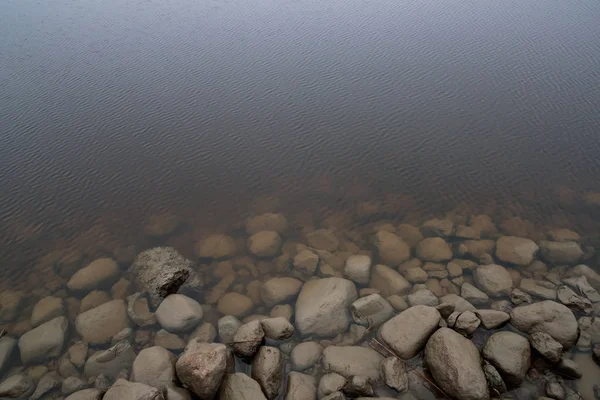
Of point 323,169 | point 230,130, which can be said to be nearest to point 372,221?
point 323,169

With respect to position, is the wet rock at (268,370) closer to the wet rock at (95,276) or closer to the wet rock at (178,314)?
the wet rock at (178,314)

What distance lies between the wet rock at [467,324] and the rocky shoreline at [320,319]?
0.07 feet

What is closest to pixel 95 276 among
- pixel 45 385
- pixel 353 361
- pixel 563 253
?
pixel 45 385

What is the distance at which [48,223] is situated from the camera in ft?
37.7

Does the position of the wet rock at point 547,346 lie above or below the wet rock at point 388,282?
above

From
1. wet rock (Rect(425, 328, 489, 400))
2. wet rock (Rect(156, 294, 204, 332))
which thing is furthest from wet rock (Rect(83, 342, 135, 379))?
wet rock (Rect(425, 328, 489, 400))

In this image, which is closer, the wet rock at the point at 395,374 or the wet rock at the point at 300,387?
the wet rock at the point at 300,387

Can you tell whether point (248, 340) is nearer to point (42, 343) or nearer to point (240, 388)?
point (240, 388)

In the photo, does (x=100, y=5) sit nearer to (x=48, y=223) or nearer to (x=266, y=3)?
(x=266, y=3)

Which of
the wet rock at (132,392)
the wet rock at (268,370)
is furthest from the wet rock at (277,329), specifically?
the wet rock at (132,392)

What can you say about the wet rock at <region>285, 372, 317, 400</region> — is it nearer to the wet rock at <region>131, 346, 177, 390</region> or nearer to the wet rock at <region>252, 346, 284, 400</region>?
the wet rock at <region>252, 346, 284, 400</region>

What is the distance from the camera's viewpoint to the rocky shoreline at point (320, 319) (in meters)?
6.51

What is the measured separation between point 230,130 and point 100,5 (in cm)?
1985

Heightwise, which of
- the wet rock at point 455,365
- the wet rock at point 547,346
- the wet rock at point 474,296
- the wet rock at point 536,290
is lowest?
the wet rock at point 536,290
